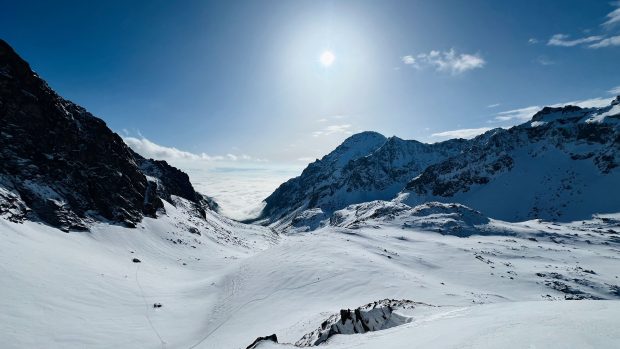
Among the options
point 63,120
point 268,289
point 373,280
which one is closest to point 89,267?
point 268,289

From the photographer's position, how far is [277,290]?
40.0 metres

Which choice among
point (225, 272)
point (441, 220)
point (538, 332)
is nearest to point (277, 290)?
point (225, 272)

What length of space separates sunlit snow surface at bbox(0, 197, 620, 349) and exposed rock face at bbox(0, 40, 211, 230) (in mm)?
4410

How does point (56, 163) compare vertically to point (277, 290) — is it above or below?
above

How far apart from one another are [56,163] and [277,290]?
50112 mm

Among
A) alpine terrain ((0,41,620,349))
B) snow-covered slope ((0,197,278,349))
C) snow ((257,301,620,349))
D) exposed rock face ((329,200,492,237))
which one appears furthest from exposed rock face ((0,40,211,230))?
exposed rock face ((329,200,492,237))

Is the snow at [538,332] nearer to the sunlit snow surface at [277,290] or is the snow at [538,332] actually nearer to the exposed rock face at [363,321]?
the sunlit snow surface at [277,290]

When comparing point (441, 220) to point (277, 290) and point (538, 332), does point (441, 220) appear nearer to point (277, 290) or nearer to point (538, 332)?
point (277, 290)

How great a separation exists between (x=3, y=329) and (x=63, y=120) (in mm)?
55770

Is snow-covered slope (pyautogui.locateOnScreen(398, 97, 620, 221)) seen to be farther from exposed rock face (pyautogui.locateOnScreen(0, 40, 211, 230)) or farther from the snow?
exposed rock face (pyautogui.locateOnScreen(0, 40, 211, 230))

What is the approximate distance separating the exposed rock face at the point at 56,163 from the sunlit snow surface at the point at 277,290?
4.41 meters

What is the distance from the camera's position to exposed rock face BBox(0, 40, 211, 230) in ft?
165

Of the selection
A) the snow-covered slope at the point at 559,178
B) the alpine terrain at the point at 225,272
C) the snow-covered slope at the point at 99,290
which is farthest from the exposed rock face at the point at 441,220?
the snow-covered slope at the point at 99,290

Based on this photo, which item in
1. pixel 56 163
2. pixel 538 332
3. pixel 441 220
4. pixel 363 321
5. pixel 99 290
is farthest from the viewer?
pixel 441 220
